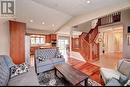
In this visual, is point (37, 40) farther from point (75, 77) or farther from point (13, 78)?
point (75, 77)

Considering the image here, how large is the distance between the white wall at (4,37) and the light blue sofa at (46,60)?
126cm

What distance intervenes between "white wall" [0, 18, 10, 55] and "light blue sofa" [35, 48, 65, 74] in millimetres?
1262

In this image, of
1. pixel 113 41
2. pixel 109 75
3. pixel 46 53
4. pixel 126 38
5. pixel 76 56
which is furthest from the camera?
pixel 113 41

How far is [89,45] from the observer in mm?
6273

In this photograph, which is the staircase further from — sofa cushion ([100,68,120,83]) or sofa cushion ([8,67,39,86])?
sofa cushion ([8,67,39,86])

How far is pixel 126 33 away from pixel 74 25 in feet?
10.6

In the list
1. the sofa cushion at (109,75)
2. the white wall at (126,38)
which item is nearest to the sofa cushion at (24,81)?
the sofa cushion at (109,75)

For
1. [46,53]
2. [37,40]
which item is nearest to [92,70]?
[46,53]

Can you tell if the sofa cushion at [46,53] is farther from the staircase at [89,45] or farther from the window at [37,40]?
the window at [37,40]

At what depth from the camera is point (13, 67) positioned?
8.59ft

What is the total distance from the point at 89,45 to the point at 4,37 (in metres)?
4.62

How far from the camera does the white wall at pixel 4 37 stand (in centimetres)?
413

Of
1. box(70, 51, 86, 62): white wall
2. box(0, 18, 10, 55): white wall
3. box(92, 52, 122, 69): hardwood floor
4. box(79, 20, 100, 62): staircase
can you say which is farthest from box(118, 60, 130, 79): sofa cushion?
box(0, 18, 10, 55): white wall

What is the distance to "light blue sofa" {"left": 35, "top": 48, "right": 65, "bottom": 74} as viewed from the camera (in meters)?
3.88
